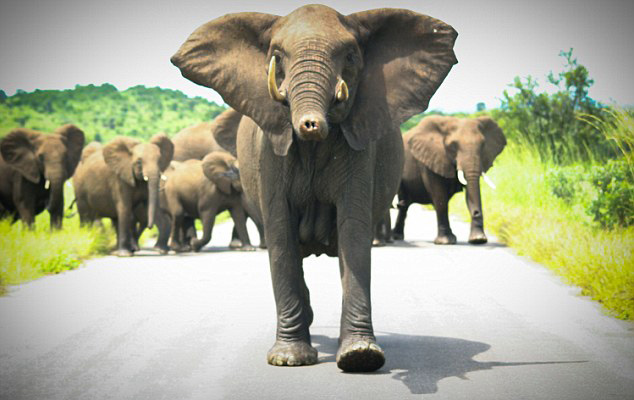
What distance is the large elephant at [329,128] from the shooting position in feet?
22.0

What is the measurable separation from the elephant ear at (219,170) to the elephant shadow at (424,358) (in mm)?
10362

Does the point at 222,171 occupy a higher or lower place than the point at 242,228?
higher

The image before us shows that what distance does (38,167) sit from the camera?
19.1 m

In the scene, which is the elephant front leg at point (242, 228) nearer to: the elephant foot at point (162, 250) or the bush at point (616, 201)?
the elephant foot at point (162, 250)

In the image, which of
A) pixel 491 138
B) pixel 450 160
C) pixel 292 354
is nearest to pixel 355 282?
pixel 292 354

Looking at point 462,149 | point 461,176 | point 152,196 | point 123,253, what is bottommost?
point 123,253

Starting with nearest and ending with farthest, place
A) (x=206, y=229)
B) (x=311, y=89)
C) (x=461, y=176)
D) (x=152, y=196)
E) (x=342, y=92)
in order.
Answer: (x=311, y=89), (x=342, y=92), (x=152, y=196), (x=206, y=229), (x=461, y=176)

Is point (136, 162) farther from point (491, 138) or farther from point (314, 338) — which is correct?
point (314, 338)

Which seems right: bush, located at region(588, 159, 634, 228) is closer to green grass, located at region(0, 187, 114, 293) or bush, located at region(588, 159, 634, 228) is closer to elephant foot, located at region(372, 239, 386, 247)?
elephant foot, located at region(372, 239, 386, 247)

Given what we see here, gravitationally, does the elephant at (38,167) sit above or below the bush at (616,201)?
above

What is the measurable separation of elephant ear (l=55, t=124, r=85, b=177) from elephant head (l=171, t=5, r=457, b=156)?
1307cm

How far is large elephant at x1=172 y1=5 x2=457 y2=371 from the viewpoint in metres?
6.71

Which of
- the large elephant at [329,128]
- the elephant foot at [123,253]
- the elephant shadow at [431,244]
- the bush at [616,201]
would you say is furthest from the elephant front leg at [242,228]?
the large elephant at [329,128]

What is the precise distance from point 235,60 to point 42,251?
327 inches
